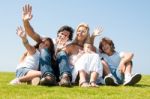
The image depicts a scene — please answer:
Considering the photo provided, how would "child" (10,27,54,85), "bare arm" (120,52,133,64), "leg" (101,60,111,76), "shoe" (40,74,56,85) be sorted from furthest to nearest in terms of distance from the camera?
"bare arm" (120,52,133,64) < "leg" (101,60,111,76) < "child" (10,27,54,85) < "shoe" (40,74,56,85)

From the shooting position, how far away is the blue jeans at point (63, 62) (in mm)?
10039

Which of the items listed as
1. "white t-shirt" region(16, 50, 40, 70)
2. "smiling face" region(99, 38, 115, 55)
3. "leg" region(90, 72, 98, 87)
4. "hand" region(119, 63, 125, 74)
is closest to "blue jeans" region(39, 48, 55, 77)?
"white t-shirt" region(16, 50, 40, 70)

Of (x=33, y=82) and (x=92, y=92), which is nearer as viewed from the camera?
(x=92, y=92)

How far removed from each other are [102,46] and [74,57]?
1.33 m

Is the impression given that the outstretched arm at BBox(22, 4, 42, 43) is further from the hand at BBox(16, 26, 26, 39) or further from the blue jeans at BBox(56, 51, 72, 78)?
the blue jeans at BBox(56, 51, 72, 78)

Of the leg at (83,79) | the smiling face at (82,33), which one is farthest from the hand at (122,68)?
the leg at (83,79)

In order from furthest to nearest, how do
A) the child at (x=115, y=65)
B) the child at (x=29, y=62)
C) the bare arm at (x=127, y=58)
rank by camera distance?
1. the bare arm at (x=127, y=58)
2. the child at (x=115, y=65)
3. the child at (x=29, y=62)

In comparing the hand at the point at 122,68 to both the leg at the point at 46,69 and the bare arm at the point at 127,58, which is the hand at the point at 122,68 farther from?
the leg at the point at 46,69

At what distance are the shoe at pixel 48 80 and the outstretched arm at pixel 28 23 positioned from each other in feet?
4.93

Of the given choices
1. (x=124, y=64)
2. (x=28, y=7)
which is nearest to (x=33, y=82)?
(x=28, y=7)

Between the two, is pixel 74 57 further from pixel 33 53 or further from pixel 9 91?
pixel 9 91

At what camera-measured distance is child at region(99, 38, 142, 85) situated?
1103 centimetres

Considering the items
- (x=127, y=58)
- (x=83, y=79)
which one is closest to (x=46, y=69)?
(x=83, y=79)

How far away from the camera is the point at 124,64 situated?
37.7 ft
